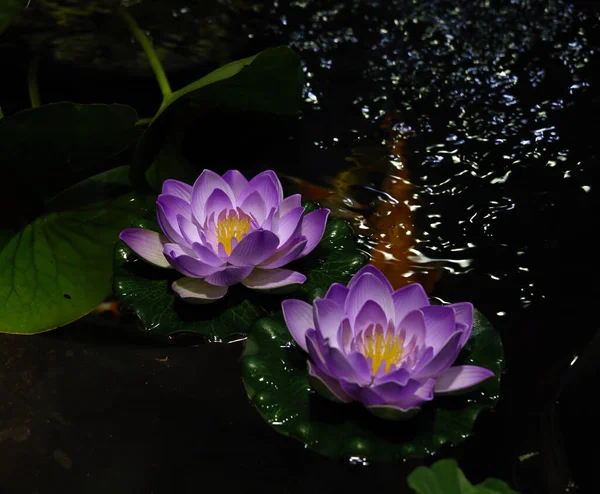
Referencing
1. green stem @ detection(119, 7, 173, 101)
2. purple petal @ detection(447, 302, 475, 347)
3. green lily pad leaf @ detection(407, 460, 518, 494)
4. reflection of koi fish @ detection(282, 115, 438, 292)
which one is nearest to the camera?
green lily pad leaf @ detection(407, 460, 518, 494)

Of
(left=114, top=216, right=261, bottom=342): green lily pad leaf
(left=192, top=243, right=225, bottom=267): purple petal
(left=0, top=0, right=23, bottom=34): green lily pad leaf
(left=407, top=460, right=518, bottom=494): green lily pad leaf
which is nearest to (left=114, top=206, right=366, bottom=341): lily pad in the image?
(left=114, top=216, right=261, bottom=342): green lily pad leaf

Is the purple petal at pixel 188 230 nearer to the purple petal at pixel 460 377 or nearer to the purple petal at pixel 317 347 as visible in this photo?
the purple petal at pixel 317 347

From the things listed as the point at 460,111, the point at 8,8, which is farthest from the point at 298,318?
the point at 460,111

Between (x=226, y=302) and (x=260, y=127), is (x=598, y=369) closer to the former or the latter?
(x=226, y=302)

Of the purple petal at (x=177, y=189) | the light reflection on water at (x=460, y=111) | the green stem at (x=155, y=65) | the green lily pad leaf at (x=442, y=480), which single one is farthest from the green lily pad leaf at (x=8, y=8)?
the green lily pad leaf at (x=442, y=480)

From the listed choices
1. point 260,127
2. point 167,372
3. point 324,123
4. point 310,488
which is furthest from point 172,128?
point 310,488

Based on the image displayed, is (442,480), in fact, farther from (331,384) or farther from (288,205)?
(288,205)

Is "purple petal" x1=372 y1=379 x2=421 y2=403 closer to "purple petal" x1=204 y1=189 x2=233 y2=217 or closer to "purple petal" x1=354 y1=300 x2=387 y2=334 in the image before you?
"purple petal" x1=354 y1=300 x2=387 y2=334
